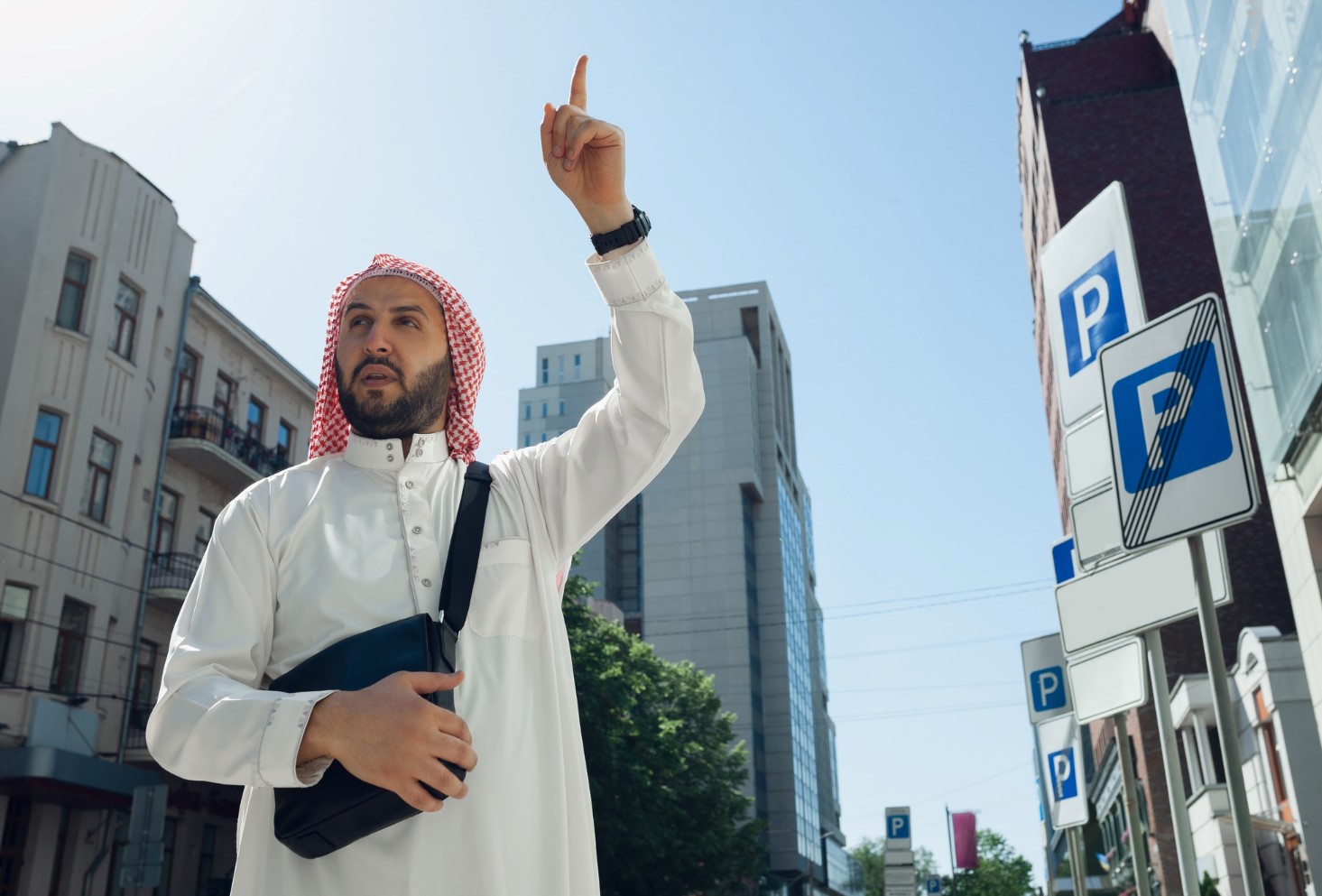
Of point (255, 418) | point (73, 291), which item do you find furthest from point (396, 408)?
point (255, 418)

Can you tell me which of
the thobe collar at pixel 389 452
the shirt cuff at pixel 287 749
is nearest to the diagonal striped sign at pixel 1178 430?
the thobe collar at pixel 389 452

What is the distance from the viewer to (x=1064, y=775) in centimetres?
824

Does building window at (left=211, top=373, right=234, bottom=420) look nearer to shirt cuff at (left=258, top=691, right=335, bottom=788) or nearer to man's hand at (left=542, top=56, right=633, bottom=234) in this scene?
man's hand at (left=542, top=56, right=633, bottom=234)

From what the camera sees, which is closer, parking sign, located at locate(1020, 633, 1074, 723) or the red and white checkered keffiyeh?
the red and white checkered keffiyeh

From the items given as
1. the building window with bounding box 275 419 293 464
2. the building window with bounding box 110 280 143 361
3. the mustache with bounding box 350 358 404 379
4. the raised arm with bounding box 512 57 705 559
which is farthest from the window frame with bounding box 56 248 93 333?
the raised arm with bounding box 512 57 705 559

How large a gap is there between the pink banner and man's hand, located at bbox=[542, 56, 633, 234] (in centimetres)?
3904

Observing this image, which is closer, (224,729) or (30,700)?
(224,729)

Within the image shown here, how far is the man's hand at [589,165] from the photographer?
2217 millimetres

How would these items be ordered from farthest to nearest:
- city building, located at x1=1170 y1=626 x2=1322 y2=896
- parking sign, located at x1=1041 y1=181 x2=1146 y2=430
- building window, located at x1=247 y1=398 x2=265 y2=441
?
building window, located at x1=247 y1=398 x2=265 y2=441 < city building, located at x1=1170 y1=626 x2=1322 y2=896 < parking sign, located at x1=1041 y1=181 x2=1146 y2=430

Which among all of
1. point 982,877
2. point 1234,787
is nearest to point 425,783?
point 1234,787

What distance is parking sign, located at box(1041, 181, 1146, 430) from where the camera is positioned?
4.48 meters

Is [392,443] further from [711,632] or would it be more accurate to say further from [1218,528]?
[711,632]

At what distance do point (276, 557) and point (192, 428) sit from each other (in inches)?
960

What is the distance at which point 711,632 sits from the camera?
9000cm
